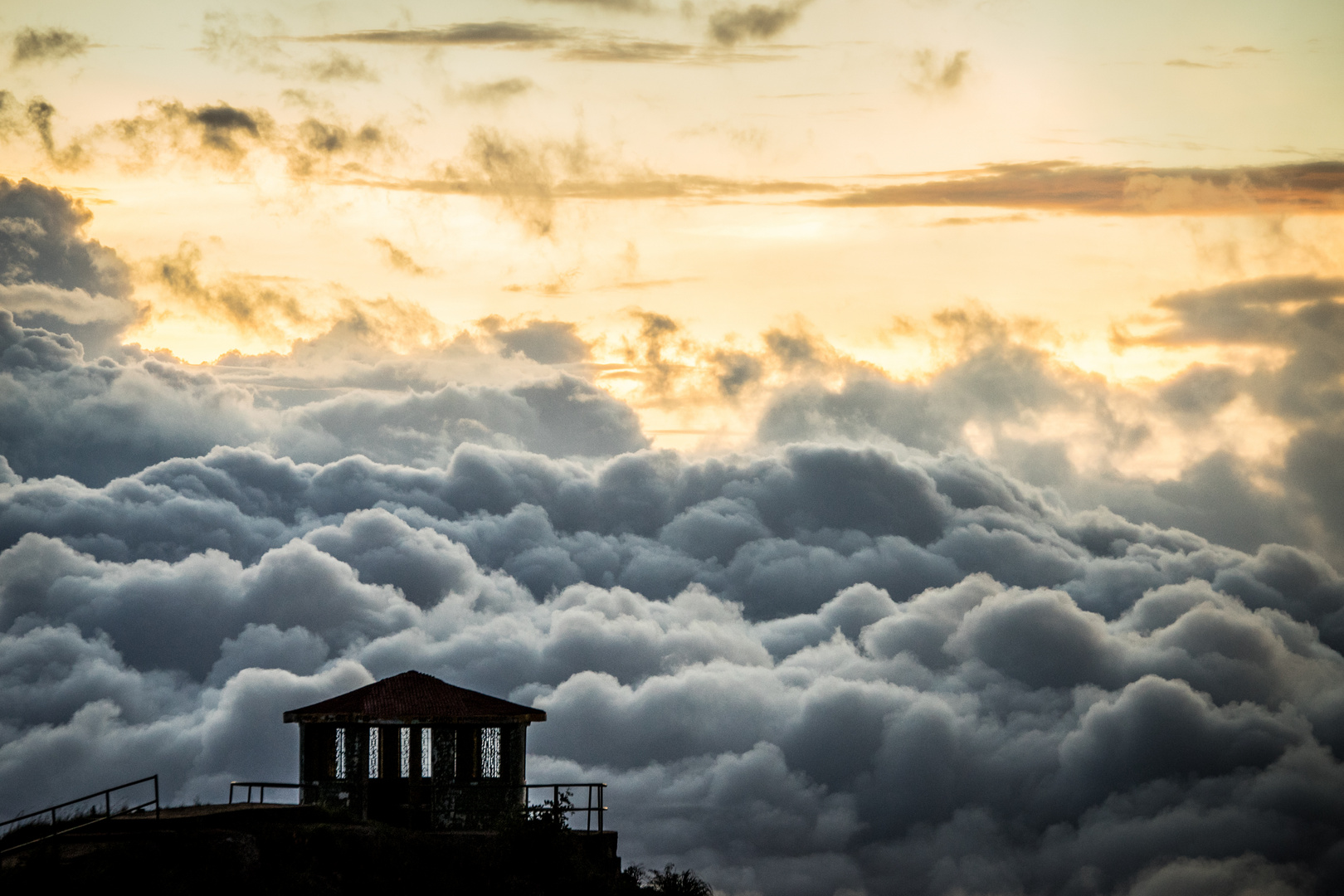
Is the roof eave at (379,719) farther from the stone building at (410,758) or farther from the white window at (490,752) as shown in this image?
the white window at (490,752)

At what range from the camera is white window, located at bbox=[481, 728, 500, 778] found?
38.7 meters

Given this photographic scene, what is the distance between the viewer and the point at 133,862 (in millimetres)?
27766

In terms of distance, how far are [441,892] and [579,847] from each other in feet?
19.3

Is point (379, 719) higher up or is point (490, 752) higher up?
point (379, 719)

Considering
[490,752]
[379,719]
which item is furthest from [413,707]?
[490,752]

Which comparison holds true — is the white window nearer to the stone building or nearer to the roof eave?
the stone building

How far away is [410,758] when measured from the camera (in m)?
37.7

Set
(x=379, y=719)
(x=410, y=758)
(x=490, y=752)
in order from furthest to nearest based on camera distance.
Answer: (x=490, y=752) < (x=410, y=758) < (x=379, y=719)

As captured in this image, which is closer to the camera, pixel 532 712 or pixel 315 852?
pixel 315 852

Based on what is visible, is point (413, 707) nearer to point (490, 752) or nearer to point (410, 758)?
point (410, 758)

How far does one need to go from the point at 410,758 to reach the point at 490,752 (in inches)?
96.7

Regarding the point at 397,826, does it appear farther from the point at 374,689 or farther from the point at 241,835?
the point at 241,835

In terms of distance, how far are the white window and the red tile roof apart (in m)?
0.80

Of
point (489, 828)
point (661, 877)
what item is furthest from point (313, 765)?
Answer: point (661, 877)
